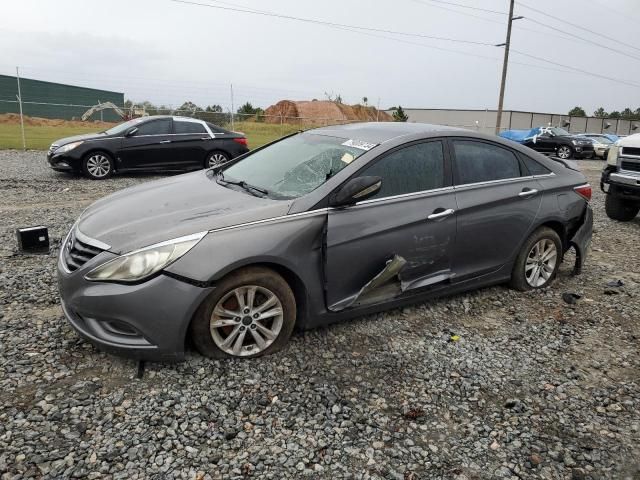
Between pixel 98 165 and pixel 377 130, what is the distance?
334 inches

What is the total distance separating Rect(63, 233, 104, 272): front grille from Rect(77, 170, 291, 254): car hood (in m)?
0.08

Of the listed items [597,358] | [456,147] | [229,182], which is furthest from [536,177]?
[229,182]

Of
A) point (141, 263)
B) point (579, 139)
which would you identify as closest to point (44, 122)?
point (579, 139)

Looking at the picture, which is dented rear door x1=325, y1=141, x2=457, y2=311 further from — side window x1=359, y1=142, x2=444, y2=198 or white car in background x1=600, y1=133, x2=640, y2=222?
white car in background x1=600, y1=133, x2=640, y2=222

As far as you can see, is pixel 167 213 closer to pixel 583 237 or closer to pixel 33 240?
pixel 33 240

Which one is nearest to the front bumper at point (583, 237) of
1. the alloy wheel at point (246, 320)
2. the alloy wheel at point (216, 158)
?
the alloy wheel at point (246, 320)

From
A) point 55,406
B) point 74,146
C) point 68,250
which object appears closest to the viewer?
point 55,406

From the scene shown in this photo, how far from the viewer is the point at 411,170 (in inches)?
154

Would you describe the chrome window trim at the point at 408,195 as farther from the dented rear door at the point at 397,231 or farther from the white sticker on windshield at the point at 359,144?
the white sticker on windshield at the point at 359,144

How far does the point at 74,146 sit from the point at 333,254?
9.01 m

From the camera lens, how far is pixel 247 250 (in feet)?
10.2

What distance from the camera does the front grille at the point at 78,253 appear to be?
3.12 metres

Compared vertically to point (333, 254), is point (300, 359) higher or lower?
lower

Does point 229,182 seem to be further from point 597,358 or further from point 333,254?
point 597,358
